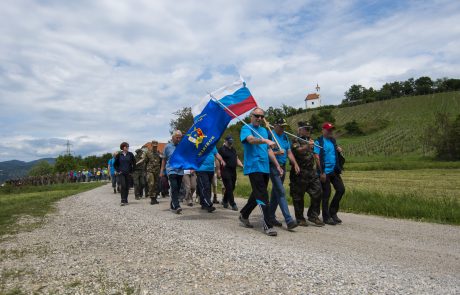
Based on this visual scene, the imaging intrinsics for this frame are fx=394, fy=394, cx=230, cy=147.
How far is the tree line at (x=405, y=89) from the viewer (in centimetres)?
12206

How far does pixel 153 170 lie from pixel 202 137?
5413mm

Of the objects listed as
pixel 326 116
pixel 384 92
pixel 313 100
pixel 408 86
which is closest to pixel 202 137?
pixel 326 116

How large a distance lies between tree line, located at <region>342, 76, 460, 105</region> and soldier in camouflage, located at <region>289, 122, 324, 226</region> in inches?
4796

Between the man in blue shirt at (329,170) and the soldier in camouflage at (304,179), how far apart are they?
0.23 meters

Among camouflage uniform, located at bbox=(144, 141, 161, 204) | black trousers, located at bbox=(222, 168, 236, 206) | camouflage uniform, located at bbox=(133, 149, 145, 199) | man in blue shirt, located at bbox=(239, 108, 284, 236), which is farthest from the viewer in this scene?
camouflage uniform, located at bbox=(133, 149, 145, 199)

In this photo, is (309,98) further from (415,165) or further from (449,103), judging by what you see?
(415,165)

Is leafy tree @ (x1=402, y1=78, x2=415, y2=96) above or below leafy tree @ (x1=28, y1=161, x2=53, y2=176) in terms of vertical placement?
above

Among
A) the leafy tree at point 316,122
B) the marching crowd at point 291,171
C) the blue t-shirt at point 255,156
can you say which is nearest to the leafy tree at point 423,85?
the leafy tree at point 316,122

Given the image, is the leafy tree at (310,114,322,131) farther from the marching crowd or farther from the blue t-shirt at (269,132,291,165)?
the blue t-shirt at (269,132,291,165)

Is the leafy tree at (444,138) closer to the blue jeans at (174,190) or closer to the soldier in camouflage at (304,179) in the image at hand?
the blue jeans at (174,190)

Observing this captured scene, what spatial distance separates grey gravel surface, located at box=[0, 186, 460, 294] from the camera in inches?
165

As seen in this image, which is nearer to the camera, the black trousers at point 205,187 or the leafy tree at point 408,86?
the black trousers at point 205,187

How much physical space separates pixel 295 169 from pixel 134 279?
3.99 m

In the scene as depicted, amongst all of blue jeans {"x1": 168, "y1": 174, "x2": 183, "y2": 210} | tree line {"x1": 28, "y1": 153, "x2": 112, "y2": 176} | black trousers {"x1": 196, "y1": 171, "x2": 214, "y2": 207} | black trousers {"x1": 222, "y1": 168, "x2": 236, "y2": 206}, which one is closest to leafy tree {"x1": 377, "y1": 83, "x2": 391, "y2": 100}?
tree line {"x1": 28, "y1": 153, "x2": 112, "y2": 176}
